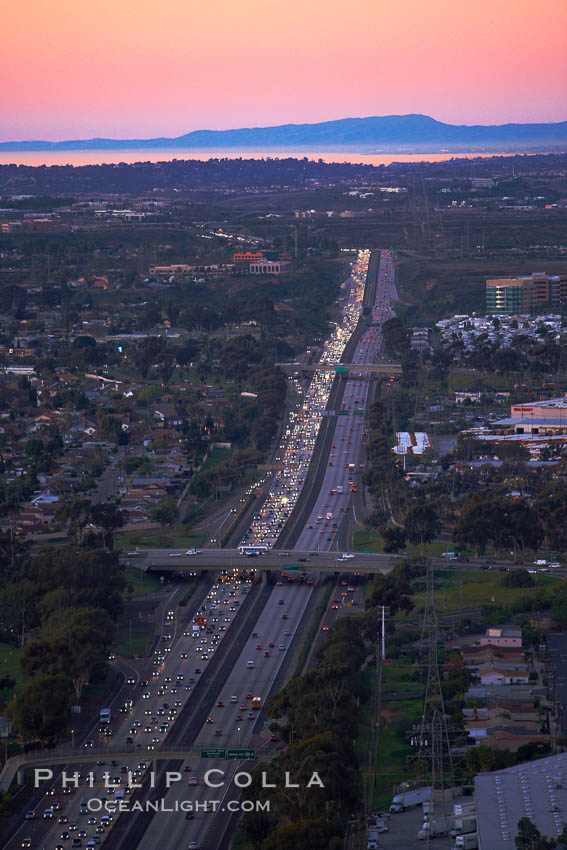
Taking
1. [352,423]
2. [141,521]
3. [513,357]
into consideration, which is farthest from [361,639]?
[513,357]

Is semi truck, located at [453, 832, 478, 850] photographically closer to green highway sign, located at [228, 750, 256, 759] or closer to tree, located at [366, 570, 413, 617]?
green highway sign, located at [228, 750, 256, 759]

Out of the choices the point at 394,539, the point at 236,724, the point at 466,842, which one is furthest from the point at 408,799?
the point at 394,539

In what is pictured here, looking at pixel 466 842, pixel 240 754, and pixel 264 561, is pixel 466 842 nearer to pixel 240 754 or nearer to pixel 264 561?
pixel 240 754

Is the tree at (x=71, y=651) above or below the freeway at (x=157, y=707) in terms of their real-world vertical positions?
above

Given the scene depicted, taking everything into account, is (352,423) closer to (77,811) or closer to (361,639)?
(361,639)

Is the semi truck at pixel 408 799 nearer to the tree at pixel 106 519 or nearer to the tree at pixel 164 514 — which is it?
the tree at pixel 106 519

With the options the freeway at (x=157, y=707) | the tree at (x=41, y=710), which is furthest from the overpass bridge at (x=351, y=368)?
the tree at (x=41, y=710)

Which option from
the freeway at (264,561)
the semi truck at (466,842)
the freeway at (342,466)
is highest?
the semi truck at (466,842)
